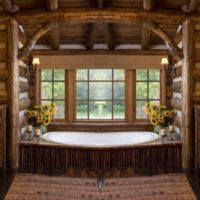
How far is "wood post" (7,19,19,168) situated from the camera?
18.3ft

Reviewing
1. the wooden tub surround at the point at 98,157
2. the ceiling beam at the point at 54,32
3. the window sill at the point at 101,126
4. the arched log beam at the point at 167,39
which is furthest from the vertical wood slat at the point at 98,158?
the ceiling beam at the point at 54,32

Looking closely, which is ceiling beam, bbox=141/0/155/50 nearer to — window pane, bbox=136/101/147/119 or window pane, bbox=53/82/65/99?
window pane, bbox=136/101/147/119

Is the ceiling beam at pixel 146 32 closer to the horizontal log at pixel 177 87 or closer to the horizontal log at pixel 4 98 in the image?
the horizontal log at pixel 177 87

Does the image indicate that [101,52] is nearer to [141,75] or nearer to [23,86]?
[141,75]

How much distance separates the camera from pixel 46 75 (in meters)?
7.57

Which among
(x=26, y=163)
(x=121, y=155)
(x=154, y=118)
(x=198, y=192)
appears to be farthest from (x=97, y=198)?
(x=154, y=118)

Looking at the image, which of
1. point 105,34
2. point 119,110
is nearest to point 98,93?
point 119,110

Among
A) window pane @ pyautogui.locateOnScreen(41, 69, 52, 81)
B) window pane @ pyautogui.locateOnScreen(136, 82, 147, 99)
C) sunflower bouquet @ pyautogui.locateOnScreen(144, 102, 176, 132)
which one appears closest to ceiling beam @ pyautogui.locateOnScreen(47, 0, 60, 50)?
window pane @ pyautogui.locateOnScreen(41, 69, 52, 81)

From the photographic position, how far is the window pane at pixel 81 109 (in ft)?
24.8

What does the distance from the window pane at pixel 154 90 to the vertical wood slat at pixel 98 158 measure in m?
1.96

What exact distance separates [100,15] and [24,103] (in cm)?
222

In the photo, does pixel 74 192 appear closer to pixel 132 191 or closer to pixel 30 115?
pixel 132 191

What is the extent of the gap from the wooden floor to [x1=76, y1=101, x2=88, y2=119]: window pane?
2.55 meters

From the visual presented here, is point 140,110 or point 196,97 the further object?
point 140,110
